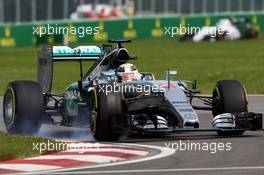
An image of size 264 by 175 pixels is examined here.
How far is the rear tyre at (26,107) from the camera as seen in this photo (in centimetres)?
1647

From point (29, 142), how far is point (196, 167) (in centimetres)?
321

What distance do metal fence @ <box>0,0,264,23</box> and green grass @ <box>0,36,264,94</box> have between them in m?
5.76

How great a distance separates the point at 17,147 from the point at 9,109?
3314 millimetres

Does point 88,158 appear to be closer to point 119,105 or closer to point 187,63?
point 119,105

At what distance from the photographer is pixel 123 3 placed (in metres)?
71.0

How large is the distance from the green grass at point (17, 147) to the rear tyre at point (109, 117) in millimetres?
804

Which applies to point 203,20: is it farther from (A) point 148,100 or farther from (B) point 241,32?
(A) point 148,100

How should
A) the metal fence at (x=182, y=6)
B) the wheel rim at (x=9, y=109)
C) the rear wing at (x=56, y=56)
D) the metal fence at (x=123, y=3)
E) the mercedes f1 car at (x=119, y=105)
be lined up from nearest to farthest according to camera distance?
the mercedes f1 car at (x=119, y=105)
the wheel rim at (x=9, y=109)
the rear wing at (x=56, y=56)
the metal fence at (x=123, y=3)
the metal fence at (x=182, y=6)

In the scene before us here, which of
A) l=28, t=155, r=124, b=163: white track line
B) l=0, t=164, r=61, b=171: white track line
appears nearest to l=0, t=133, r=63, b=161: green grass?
l=28, t=155, r=124, b=163: white track line

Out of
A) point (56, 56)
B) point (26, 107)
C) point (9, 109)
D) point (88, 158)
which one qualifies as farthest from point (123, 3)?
point (88, 158)

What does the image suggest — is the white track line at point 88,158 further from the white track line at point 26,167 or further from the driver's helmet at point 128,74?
the driver's helmet at point 128,74

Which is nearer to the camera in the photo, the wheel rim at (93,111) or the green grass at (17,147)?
the green grass at (17,147)

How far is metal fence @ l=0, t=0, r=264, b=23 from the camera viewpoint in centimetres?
5772

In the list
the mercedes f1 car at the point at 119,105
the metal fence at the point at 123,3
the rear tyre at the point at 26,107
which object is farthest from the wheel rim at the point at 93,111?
the metal fence at the point at 123,3
